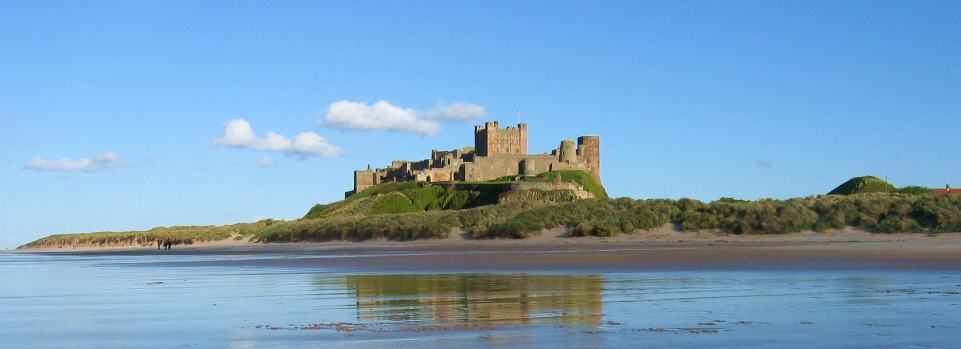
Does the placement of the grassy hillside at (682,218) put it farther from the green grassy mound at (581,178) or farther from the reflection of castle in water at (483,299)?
the green grassy mound at (581,178)

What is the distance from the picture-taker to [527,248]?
1130 inches

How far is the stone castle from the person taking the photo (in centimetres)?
8644

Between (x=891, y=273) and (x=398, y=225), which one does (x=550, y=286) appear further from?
(x=398, y=225)

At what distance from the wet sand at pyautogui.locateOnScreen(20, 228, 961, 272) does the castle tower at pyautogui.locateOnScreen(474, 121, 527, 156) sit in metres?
63.5

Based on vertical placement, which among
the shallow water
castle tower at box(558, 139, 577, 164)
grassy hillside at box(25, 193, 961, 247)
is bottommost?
the shallow water

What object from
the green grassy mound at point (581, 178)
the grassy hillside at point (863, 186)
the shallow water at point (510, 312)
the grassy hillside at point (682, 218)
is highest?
the green grassy mound at point (581, 178)

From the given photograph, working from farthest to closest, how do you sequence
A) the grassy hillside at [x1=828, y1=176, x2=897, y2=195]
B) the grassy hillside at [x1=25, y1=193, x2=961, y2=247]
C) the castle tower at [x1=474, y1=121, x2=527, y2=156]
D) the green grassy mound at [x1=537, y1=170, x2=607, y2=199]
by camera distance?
the castle tower at [x1=474, y1=121, x2=527, y2=156] → the green grassy mound at [x1=537, y1=170, x2=607, y2=199] → the grassy hillside at [x1=828, y1=176, x2=897, y2=195] → the grassy hillside at [x1=25, y1=193, x2=961, y2=247]

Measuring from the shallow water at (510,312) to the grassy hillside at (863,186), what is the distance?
1504 inches

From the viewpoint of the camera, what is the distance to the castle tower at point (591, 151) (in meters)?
93.5

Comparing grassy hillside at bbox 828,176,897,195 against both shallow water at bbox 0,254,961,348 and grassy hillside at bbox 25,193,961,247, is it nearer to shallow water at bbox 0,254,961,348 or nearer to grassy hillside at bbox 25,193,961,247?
grassy hillside at bbox 25,193,961,247

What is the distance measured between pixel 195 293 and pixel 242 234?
124ft

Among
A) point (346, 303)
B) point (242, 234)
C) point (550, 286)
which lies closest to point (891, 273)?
point (550, 286)

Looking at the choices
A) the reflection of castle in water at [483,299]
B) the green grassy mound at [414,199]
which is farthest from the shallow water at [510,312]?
the green grassy mound at [414,199]

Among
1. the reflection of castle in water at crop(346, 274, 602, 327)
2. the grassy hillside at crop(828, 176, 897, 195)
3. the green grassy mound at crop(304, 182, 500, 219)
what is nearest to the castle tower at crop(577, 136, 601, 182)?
the green grassy mound at crop(304, 182, 500, 219)
